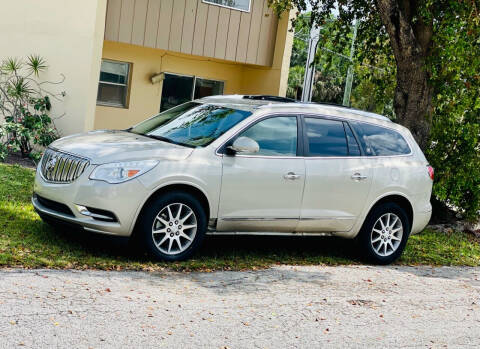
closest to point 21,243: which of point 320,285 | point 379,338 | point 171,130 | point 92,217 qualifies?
point 92,217

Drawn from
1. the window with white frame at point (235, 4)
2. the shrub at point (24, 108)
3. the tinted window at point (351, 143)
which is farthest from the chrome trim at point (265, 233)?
the window with white frame at point (235, 4)

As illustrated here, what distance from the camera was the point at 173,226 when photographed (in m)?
7.78

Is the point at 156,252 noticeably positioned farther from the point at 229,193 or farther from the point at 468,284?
the point at 468,284

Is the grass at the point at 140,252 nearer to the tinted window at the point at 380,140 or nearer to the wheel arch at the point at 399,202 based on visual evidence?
the wheel arch at the point at 399,202

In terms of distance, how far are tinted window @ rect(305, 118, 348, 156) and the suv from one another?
0.02 metres

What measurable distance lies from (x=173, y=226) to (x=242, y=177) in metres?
0.95

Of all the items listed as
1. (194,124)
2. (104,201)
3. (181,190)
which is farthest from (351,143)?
(104,201)

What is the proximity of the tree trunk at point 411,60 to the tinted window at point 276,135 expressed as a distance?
453 centimetres

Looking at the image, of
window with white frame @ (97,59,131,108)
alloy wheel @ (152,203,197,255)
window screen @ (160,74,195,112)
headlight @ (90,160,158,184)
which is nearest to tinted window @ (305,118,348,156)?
alloy wheel @ (152,203,197,255)

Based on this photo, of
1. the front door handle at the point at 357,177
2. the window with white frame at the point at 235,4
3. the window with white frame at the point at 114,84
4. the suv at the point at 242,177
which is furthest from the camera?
the window with white frame at the point at 114,84

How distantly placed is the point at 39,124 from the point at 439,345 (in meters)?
10.1

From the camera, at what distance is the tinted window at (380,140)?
30.4 feet

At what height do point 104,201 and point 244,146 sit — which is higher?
point 244,146

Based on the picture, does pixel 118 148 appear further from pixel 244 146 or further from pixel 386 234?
pixel 386 234
